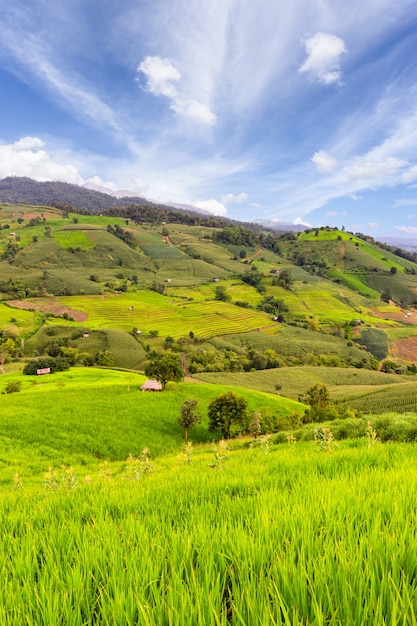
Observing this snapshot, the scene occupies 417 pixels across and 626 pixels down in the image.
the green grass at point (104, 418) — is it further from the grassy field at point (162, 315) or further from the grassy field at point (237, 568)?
the grassy field at point (162, 315)

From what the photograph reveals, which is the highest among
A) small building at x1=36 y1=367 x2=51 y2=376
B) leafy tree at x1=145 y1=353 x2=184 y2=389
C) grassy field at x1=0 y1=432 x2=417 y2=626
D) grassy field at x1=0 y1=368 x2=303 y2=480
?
grassy field at x1=0 y1=432 x2=417 y2=626

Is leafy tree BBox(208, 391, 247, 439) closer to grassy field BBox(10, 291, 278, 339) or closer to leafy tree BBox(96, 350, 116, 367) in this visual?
leafy tree BBox(96, 350, 116, 367)

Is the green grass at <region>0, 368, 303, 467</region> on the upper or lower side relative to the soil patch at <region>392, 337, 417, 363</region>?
lower

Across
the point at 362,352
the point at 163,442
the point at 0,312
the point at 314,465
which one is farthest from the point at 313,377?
the point at 0,312

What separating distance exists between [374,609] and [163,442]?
141ft

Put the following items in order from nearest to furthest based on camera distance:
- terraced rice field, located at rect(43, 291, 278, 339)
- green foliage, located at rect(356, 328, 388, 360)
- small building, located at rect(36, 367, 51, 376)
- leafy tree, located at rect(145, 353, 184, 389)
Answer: leafy tree, located at rect(145, 353, 184, 389) → small building, located at rect(36, 367, 51, 376) → green foliage, located at rect(356, 328, 388, 360) → terraced rice field, located at rect(43, 291, 278, 339)

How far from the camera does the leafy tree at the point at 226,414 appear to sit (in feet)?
145

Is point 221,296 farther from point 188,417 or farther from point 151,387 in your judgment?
point 188,417

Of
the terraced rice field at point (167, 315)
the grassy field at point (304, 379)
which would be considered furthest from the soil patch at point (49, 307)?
the grassy field at point (304, 379)

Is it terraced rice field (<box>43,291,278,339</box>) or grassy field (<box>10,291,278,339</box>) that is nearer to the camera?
grassy field (<box>10,291,278,339</box>)

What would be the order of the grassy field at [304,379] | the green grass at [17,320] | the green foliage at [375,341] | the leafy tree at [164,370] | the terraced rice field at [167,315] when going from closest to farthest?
1. the leafy tree at [164,370]
2. the grassy field at [304,379]
3. the green grass at [17,320]
4. the green foliage at [375,341]
5. the terraced rice field at [167,315]

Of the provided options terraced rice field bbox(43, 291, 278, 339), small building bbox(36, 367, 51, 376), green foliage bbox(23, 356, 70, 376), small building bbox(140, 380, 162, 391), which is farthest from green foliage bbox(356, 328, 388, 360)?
small building bbox(36, 367, 51, 376)

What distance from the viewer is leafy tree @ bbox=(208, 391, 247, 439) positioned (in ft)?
145

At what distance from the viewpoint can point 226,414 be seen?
4438cm
